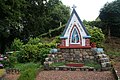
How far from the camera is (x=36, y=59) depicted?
2067cm

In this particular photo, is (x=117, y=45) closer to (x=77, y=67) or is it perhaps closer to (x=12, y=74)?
(x=77, y=67)

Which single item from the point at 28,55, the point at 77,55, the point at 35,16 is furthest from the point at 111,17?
the point at 28,55

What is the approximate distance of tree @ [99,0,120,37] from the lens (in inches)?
1236

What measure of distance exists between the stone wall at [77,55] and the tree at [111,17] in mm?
12443

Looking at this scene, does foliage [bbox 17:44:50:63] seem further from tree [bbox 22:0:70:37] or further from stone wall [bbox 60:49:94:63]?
tree [bbox 22:0:70:37]

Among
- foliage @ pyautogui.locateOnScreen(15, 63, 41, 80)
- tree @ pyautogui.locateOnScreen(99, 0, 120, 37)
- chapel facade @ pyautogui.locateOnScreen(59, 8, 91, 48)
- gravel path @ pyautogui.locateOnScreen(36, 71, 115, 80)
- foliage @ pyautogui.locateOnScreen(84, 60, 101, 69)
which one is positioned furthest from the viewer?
tree @ pyautogui.locateOnScreen(99, 0, 120, 37)

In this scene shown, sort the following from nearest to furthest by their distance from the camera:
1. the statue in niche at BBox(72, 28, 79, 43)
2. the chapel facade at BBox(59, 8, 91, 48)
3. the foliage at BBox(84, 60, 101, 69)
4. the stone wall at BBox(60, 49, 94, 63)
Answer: the foliage at BBox(84, 60, 101, 69) → the stone wall at BBox(60, 49, 94, 63) → the chapel facade at BBox(59, 8, 91, 48) → the statue in niche at BBox(72, 28, 79, 43)

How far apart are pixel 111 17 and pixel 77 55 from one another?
1330cm

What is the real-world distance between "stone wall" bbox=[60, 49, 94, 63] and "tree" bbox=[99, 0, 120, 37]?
12.4 metres

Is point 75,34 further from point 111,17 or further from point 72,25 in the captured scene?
point 111,17

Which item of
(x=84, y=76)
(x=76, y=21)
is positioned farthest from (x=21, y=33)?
(x=84, y=76)

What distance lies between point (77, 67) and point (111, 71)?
200 centimetres

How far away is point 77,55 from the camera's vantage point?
19516 millimetres

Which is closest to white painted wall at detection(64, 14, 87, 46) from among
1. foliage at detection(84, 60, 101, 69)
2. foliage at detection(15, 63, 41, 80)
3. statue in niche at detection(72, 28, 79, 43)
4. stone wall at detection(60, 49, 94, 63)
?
statue in niche at detection(72, 28, 79, 43)
